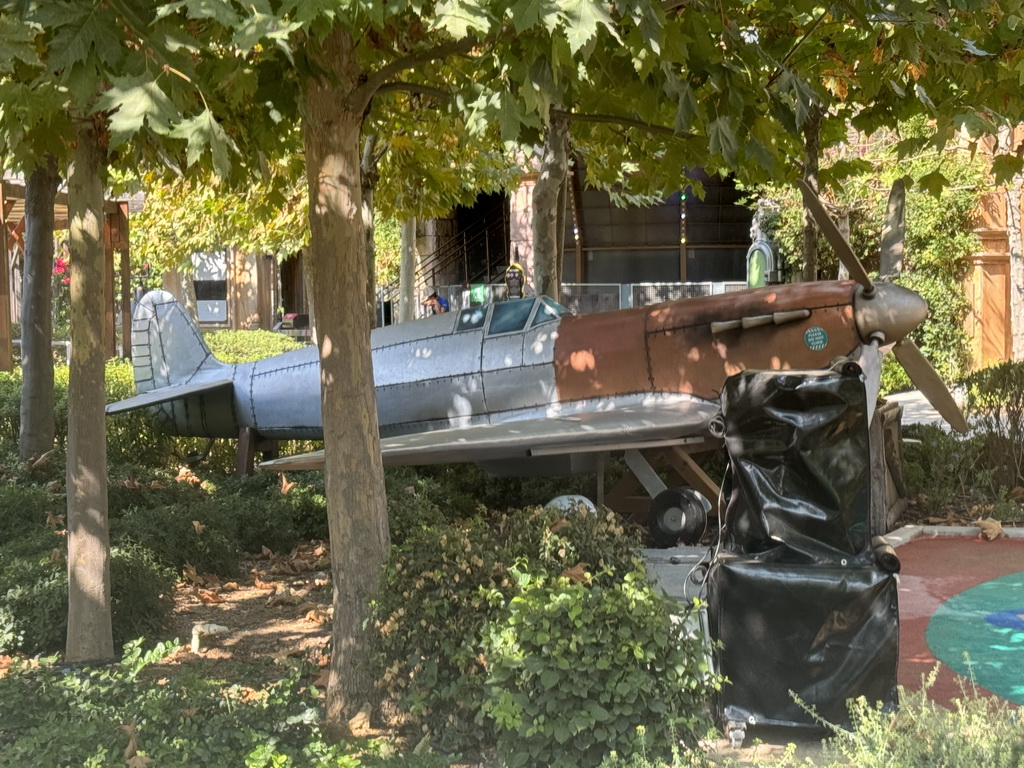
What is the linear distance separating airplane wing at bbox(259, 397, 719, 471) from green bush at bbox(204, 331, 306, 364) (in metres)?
13.0

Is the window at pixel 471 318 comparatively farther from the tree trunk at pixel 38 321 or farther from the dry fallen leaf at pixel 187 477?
the tree trunk at pixel 38 321

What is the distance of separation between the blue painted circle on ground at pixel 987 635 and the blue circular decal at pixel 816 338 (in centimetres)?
231

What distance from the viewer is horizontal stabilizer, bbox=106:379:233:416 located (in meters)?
10.4

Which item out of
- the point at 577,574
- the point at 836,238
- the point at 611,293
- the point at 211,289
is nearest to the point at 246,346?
the point at 611,293

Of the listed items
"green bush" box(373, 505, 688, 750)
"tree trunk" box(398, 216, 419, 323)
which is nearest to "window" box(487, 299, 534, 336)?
"green bush" box(373, 505, 688, 750)

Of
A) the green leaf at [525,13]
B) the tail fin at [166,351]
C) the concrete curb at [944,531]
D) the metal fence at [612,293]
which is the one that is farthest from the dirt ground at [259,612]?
the metal fence at [612,293]

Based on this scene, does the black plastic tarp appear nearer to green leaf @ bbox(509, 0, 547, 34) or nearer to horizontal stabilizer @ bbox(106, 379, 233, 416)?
green leaf @ bbox(509, 0, 547, 34)

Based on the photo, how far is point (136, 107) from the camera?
309cm

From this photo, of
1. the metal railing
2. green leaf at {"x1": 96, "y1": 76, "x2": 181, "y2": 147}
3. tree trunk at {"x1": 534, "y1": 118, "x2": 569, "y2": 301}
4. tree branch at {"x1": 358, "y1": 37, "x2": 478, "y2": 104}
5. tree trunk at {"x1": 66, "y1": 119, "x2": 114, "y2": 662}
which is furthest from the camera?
the metal railing

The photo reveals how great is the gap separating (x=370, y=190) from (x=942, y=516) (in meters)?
6.73

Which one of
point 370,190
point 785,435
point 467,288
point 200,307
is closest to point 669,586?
point 785,435

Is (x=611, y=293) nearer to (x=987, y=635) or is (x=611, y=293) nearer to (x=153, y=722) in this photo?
(x=987, y=635)

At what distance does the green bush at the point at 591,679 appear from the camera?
3.50m

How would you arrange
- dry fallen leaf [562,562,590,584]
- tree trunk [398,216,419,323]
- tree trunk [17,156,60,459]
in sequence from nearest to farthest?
dry fallen leaf [562,562,590,584], tree trunk [17,156,60,459], tree trunk [398,216,419,323]
